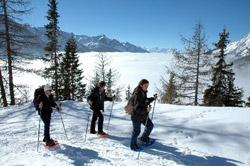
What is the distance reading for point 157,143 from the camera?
16.1ft

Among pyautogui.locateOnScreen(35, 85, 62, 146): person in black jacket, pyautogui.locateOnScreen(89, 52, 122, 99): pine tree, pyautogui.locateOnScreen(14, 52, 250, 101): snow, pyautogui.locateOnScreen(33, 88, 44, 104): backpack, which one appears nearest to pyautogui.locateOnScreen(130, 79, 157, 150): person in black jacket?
pyautogui.locateOnScreen(35, 85, 62, 146): person in black jacket

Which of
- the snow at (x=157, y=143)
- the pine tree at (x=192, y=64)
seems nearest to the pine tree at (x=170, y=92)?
the pine tree at (x=192, y=64)

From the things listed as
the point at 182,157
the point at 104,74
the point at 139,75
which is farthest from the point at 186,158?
the point at 139,75

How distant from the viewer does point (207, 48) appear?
14.7 m

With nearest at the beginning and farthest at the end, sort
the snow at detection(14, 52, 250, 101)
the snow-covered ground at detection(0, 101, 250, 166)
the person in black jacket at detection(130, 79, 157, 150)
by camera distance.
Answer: the snow-covered ground at detection(0, 101, 250, 166) < the person in black jacket at detection(130, 79, 157, 150) < the snow at detection(14, 52, 250, 101)

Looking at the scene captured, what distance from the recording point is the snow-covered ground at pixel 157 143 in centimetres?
387

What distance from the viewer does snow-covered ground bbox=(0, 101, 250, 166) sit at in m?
3.87

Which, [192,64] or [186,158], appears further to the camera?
[192,64]

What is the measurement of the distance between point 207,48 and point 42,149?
15598 millimetres

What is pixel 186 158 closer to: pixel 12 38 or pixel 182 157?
pixel 182 157

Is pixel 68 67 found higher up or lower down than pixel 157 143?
higher up

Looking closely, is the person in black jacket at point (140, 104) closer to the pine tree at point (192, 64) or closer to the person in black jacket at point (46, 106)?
the person in black jacket at point (46, 106)

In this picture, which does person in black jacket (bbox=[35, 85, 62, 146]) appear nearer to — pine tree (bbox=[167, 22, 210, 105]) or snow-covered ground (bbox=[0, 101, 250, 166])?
snow-covered ground (bbox=[0, 101, 250, 166])

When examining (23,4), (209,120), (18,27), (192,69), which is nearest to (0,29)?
(18,27)
